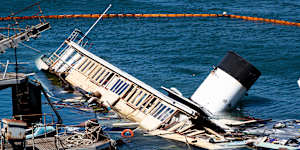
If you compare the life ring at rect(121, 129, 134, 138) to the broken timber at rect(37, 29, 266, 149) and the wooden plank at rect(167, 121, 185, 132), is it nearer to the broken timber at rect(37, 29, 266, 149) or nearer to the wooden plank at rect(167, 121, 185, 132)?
the broken timber at rect(37, 29, 266, 149)

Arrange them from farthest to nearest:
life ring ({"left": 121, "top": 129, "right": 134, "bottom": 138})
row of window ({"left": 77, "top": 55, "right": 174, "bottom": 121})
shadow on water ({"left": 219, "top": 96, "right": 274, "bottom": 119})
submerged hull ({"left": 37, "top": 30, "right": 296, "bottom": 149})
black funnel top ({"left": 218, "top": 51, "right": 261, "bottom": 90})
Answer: shadow on water ({"left": 219, "top": 96, "right": 274, "bottom": 119}), black funnel top ({"left": 218, "top": 51, "right": 261, "bottom": 90}), row of window ({"left": 77, "top": 55, "right": 174, "bottom": 121}), life ring ({"left": 121, "top": 129, "right": 134, "bottom": 138}), submerged hull ({"left": 37, "top": 30, "right": 296, "bottom": 149})

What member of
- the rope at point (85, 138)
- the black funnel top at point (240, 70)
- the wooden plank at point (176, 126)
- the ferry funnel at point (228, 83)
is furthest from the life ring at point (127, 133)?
the black funnel top at point (240, 70)

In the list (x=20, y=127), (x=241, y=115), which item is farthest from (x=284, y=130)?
(x=20, y=127)

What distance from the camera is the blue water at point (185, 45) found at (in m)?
43.8

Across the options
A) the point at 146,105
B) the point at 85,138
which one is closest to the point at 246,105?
the point at 146,105

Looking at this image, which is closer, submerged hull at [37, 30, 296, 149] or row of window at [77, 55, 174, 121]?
submerged hull at [37, 30, 296, 149]

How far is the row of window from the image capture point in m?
36.1

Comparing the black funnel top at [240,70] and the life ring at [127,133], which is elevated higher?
the black funnel top at [240,70]

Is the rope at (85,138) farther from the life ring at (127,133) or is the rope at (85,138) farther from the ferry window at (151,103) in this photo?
the ferry window at (151,103)

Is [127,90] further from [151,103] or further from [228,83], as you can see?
[228,83]

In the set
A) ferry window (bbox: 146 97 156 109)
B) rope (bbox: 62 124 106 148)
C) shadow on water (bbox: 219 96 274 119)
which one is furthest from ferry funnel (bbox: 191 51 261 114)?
rope (bbox: 62 124 106 148)

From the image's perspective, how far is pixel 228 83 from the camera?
38.1 metres

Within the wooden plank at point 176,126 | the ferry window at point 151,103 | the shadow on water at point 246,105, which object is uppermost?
the ferry window at point 151,103

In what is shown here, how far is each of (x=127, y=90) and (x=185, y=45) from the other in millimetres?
26175
